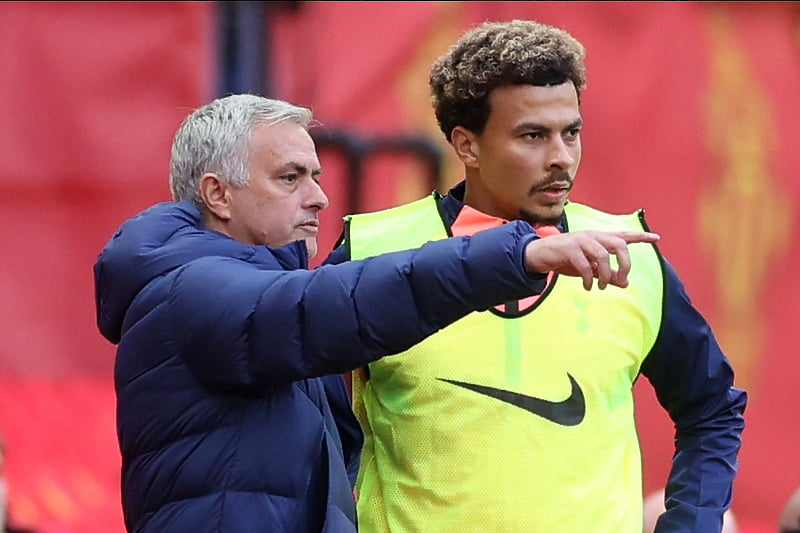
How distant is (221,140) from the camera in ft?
9.61

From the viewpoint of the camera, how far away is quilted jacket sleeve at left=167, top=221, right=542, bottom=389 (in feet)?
8.22

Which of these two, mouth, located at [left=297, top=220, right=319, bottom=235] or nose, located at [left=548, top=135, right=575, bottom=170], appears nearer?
mouth, located at [left=297, top=220, right=319, bottom=235]

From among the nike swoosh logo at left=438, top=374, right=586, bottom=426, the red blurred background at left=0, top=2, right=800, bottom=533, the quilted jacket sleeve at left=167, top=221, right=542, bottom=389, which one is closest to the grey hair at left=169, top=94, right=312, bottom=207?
the quilted jacket sleeve at left=167, top=221, right=542, bottom=389

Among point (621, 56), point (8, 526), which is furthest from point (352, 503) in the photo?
point (621, 56)

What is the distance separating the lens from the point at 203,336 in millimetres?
2617

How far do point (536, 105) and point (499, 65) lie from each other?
0.11 m

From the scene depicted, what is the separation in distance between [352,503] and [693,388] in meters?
0.78

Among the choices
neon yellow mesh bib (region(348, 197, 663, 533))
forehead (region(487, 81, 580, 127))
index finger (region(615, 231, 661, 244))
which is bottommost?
neon yellow mesh bib (region(348, 197, 663, 533))

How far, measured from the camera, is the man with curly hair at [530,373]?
3057 mm

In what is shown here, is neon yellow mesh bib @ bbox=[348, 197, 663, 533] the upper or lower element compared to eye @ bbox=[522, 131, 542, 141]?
lower

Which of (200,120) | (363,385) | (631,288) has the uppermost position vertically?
(200,120)

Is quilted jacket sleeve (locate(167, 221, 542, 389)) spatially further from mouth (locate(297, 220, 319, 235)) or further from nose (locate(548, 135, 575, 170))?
nose (locate(548, 135, 575, 170))

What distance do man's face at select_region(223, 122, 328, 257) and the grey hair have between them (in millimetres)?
17

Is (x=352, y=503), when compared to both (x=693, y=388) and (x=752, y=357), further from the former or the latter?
(x=752, y=357)
